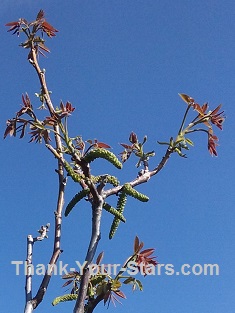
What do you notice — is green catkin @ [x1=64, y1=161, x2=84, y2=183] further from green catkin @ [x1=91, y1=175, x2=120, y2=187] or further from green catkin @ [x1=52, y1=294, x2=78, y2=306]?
green catkin @ [x1=52, y1=294, x2=78, y2=306]

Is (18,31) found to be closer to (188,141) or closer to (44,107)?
(44,107)

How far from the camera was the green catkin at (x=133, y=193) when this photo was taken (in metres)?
1.71

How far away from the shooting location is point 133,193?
1.72m

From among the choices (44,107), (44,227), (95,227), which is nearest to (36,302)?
(95,227)

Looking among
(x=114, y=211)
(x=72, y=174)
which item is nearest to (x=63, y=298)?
(x=114, y=211)

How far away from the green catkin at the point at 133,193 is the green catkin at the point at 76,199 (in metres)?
0.15

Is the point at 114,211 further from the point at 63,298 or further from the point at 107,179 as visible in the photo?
the point at 63,298

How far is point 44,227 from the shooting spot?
→ 200cm

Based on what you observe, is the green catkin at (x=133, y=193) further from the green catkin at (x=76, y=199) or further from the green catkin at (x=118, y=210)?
the green catkin at (x=76, y=199)

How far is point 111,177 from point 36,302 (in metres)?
0.50

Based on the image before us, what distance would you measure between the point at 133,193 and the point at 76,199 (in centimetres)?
21

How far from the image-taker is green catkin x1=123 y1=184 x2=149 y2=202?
1712 mm

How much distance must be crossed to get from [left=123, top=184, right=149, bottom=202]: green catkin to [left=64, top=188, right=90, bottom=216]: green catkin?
15 cm

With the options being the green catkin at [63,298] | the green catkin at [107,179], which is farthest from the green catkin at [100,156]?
the green catkin at [63,298]
